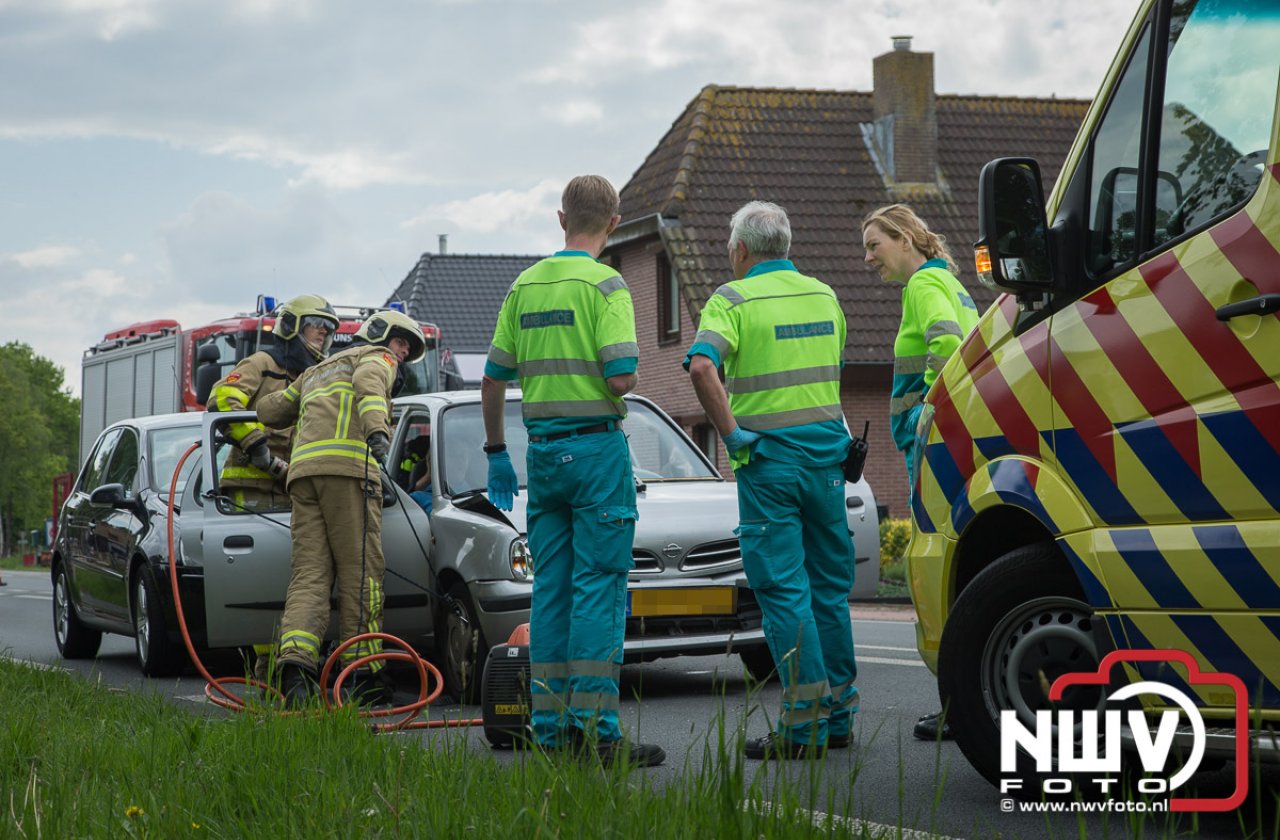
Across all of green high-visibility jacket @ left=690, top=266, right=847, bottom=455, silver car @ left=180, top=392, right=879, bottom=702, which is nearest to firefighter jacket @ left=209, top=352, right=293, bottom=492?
silver car @ left=180, top=392, right=879, bottom=702

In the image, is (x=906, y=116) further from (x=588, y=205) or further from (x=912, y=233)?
(x=588, y=205)

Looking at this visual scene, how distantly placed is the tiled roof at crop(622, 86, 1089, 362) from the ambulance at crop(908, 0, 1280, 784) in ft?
82.2

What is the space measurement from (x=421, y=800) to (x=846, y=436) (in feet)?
9.80

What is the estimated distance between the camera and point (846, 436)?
690 centimetres

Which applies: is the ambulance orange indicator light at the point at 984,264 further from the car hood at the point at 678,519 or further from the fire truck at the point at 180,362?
the fire truck at the point at 180,362

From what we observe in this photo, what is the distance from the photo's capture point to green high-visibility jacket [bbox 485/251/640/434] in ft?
21.2

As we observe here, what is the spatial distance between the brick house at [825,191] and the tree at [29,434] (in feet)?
198

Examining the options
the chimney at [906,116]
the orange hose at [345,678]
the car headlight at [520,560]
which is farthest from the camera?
the chimney at [906,116]

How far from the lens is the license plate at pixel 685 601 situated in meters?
8.65

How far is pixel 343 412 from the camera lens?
8.89m

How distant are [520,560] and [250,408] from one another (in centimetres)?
275

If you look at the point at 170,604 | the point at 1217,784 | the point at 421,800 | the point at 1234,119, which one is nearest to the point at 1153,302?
the point at 1234,119

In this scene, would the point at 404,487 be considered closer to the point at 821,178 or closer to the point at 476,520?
the point at 476,520

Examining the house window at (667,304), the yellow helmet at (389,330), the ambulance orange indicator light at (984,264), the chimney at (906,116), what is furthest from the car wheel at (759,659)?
the chimney at (906,116)
